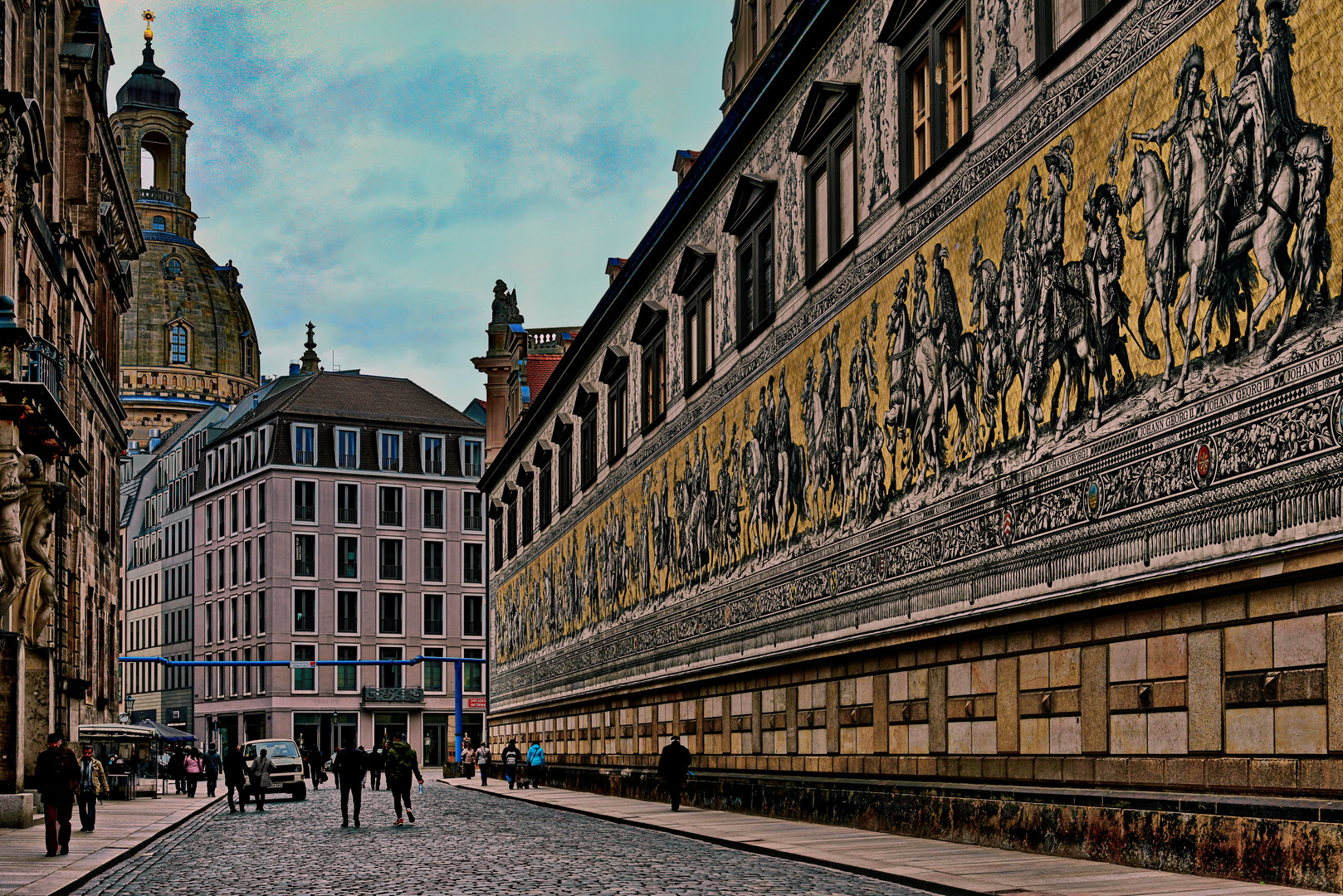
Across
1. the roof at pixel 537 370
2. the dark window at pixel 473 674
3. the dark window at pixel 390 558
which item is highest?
the roof at pixel 537 370

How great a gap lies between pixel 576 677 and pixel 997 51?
32192 millimetres

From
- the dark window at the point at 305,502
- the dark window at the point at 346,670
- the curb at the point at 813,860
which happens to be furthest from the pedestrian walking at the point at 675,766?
the dark window at the point at 305,502

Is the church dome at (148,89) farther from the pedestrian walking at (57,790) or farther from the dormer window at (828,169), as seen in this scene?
the pedestrian walking at (57,790)

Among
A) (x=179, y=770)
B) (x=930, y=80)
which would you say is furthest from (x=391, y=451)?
(x=930, y=80)

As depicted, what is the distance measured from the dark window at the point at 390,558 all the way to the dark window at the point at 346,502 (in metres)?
2.30

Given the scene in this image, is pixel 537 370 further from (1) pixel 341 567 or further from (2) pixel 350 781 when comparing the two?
(2) pixel 350 781

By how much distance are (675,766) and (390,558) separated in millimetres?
75178

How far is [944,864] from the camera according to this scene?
56.8 ft

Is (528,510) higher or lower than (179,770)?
higher

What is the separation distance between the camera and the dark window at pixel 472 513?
107875 mm

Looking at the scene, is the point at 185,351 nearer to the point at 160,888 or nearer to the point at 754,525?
the point at 754,525

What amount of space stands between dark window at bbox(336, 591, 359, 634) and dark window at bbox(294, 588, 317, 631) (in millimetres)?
1440

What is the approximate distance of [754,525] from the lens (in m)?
30.3

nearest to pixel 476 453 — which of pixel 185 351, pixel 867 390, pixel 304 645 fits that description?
pixel 304 645
